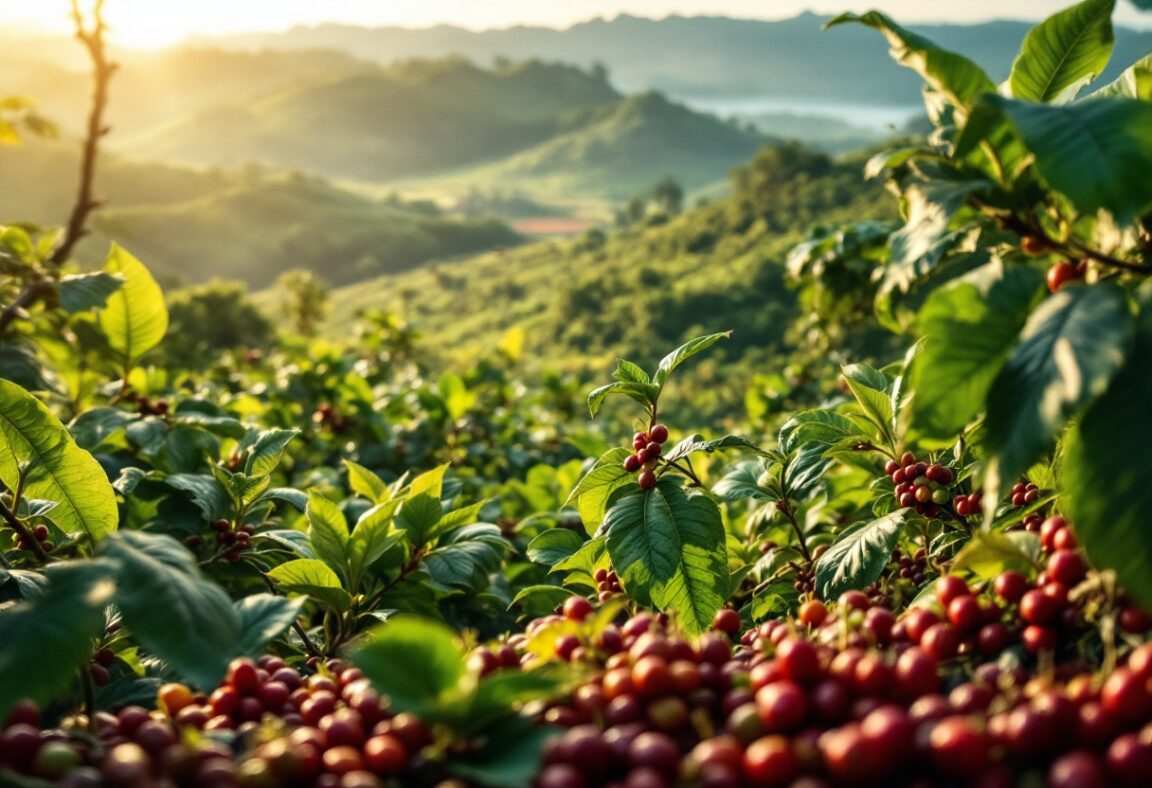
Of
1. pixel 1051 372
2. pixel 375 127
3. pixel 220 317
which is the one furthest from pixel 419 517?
pixel 375 127

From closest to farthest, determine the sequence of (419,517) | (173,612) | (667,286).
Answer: (173,612) < (419,517) < (667,286)

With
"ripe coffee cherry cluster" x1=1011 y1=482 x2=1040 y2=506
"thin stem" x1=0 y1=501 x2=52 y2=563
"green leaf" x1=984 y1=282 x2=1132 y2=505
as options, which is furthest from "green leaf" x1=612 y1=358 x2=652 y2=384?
"thin stem" x1=0 y1=501 x2=52 y2=563

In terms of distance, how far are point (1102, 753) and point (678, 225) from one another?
45.4m

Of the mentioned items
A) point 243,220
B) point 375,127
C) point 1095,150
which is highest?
point 1095,150

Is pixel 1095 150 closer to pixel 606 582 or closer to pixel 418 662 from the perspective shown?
pixel 418 662

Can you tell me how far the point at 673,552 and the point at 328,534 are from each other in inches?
27.0

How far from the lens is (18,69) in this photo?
125 metres

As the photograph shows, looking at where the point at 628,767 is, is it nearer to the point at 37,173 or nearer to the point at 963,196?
the point at 963,196

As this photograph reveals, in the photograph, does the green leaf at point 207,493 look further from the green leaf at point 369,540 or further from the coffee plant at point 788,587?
the green leaf at point 369,540

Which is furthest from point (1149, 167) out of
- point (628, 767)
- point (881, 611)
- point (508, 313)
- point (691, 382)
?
point (508, 313)

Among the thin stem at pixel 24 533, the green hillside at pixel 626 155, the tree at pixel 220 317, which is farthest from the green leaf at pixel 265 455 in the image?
the green hillside at pixel 626 155

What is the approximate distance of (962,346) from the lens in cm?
117

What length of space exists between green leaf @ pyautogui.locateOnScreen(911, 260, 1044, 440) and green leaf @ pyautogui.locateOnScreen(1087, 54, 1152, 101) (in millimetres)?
542

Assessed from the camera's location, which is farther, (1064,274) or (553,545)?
(553,545)
